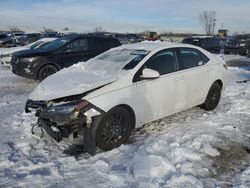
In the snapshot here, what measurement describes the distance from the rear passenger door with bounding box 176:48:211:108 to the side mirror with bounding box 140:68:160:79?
96cm

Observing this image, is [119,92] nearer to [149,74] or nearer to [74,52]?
[149,74]

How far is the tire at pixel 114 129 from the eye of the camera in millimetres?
4918

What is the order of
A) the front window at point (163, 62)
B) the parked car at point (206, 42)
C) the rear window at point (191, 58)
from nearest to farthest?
the front window at point (163, 62)
the rear window at point (191, 58)
the parked car at point (206, 42)

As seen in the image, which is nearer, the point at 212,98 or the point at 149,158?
the point at 149,158

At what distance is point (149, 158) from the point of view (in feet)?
15.3

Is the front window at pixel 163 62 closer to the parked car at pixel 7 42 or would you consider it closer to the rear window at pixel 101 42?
the rear window at pixel 101 42

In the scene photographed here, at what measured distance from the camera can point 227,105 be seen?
26.7 feet

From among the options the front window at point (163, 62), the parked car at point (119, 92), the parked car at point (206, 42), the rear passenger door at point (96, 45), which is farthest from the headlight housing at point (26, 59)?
the parked car at point (206, 42)

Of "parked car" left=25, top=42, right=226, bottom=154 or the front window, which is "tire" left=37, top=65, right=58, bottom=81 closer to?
"parked car" left=25, top=42, right=226, bottom=154

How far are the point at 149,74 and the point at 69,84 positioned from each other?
51.0 inches

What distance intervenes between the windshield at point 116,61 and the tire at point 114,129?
2.86ft

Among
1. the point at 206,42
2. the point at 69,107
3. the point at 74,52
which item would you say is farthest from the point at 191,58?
the point at 206,42

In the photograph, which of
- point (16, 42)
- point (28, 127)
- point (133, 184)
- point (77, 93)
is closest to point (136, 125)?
point (77, 93)

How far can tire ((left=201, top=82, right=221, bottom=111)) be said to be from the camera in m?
7.34
